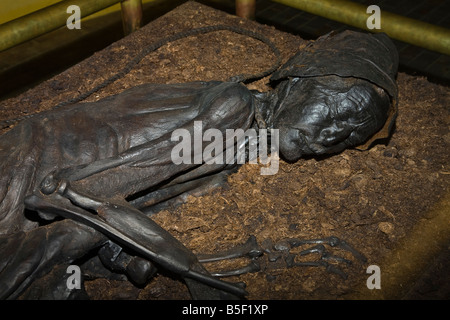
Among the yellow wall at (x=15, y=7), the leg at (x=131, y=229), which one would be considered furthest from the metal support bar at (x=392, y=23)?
the yellow wall at (x=15, y=7)

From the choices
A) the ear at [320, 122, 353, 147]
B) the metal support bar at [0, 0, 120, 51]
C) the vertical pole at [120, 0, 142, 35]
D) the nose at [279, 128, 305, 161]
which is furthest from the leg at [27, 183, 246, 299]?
the vertical pole at [120, 0, 142, 35]

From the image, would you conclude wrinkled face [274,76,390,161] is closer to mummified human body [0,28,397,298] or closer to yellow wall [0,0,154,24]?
mummified human body [0,28,397,298]

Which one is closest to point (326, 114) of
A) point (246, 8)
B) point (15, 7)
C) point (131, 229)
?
point (131, 229)

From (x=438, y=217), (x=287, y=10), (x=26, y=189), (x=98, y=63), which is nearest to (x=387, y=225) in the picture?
(x=438, y=217)

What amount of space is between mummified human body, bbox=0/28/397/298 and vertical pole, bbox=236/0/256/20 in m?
1.18

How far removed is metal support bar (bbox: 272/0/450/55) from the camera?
3135 millimetres

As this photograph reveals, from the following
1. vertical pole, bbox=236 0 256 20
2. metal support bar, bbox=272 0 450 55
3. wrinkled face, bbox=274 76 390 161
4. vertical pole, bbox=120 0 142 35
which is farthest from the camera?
vertical pole, bbox=236 0 256 20

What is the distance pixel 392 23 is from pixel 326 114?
925 mm

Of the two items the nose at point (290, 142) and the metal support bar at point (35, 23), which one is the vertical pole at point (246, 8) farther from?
the nose at point (290, 142)

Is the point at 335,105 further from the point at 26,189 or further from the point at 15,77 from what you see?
the point at 15,77

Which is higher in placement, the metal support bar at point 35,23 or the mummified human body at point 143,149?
the metal support bar at point 35,23

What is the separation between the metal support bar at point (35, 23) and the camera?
2988 mm

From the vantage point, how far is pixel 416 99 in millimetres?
3402

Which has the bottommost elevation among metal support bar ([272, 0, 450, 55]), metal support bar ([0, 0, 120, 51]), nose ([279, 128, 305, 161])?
nose ([279, 128, 305, 161])
